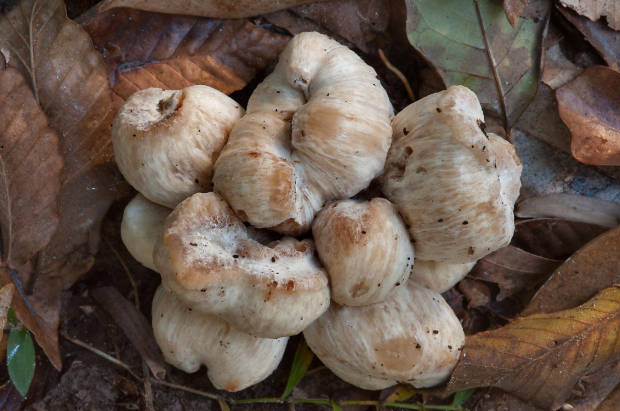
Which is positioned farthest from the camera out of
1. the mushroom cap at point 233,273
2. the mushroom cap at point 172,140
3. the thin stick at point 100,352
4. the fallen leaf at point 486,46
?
the thin stick at point 100,352

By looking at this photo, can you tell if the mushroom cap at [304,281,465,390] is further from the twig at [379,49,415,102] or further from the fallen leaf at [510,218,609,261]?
the twig at [379,49,415,102]

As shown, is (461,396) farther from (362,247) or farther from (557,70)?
(557,70)

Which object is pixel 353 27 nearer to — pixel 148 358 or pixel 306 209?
pixel 306 209

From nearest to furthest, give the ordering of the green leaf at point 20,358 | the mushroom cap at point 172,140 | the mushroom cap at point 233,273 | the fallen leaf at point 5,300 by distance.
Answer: the mushroom cap at point 233,273, the mushroom cap at point 172,140, the fallen leaf at point 5,300, the green leaf at point 20,358

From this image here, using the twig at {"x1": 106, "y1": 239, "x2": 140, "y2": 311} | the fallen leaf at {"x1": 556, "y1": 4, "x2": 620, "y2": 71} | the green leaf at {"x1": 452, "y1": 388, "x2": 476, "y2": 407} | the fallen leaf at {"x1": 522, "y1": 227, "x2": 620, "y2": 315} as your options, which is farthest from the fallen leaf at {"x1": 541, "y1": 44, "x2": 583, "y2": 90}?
the twig at {"x1": 106, "y1": 239, "x2": 140, "y2": 311}

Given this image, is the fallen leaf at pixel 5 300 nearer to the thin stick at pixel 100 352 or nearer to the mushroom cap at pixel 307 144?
the thin stick at pixel 100 352

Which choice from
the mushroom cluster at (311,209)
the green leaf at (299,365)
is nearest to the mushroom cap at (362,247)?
the mushroom cluster at (311,209)

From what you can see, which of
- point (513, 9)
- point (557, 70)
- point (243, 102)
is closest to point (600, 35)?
point (557, 70)
